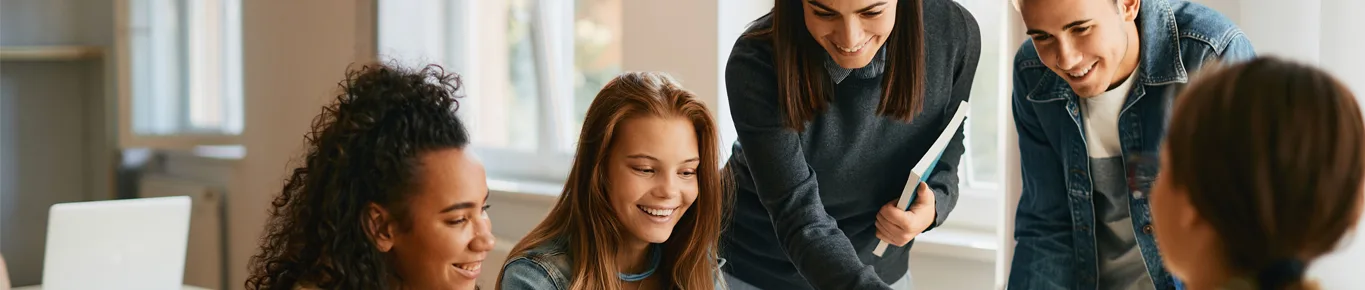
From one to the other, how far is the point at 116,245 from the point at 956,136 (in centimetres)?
196

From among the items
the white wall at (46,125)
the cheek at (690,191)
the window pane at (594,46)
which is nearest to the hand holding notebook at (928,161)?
the cheek at (690,191)

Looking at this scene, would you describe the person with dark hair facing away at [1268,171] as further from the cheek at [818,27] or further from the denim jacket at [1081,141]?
the cheek at [818,27]

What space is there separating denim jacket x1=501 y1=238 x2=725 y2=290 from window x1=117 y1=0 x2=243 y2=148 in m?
3.95

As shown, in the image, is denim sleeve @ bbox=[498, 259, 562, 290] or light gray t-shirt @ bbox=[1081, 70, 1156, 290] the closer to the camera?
denim sleeve @ bbox=[498, 259, 562, 290]

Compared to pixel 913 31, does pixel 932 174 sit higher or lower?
lower

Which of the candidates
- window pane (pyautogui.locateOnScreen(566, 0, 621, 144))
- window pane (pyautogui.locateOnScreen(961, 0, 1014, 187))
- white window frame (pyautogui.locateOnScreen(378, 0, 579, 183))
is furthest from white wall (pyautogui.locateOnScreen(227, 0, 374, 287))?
window pane (pyautogui.locateOnScreen(961, 0, 1014, 187))

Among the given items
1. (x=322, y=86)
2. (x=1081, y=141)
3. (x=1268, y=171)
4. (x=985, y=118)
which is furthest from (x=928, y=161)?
(x=322, y=86)

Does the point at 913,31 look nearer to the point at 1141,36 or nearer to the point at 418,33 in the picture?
the point at 1141,36

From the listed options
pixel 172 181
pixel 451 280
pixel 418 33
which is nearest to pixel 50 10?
pixel 172 181

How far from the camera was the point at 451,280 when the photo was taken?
4.05ft

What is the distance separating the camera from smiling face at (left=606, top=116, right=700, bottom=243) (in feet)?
5.41

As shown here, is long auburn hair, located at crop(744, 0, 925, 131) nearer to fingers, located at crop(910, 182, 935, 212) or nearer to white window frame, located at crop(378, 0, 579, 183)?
fingers, located at crop(910, 182, 935, 212)

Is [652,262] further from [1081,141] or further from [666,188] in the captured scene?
[1081,141]

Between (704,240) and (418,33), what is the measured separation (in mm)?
2793
